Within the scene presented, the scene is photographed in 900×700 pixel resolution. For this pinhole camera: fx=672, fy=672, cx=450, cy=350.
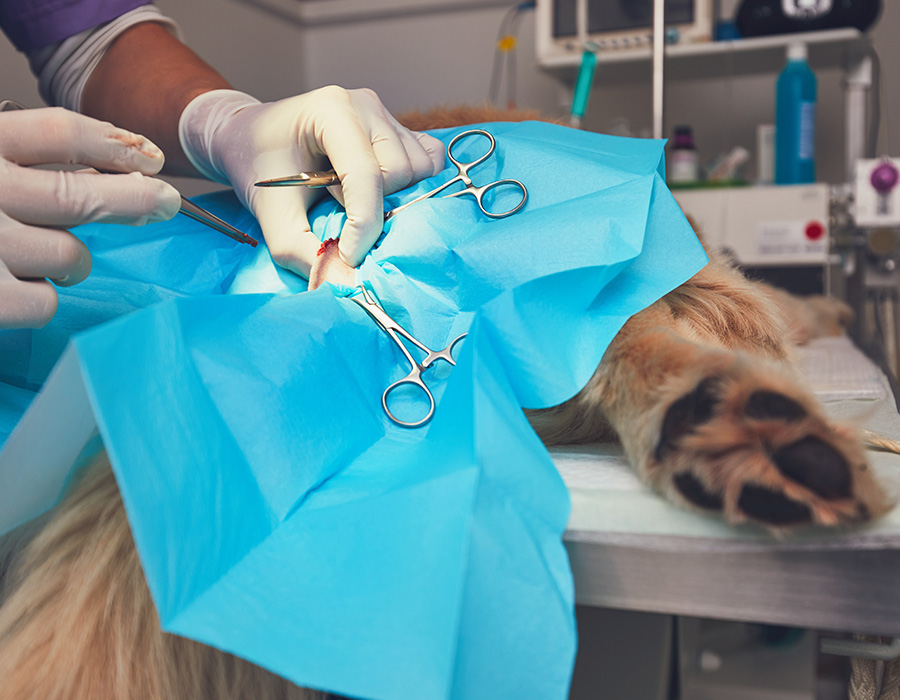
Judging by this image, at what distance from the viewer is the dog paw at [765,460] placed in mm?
295

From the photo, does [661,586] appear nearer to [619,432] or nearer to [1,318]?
[619,432]

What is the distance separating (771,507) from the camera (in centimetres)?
30

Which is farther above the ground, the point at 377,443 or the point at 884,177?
the point at 377,443

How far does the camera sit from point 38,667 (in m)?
0.34

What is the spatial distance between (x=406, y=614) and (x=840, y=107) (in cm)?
214

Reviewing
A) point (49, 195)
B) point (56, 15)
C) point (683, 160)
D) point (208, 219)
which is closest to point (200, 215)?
point (208, 219)

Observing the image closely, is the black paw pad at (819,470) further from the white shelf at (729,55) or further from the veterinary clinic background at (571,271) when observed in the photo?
the white shelf at (729,55)

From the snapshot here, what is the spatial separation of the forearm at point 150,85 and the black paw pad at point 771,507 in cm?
68

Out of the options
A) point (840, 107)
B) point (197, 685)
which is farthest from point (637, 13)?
point (197, 685)

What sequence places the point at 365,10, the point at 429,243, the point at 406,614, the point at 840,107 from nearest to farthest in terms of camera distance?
the point at 406,614, the point at 429,243, the point at 840,107, the point at 365,10

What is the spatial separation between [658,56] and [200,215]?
782mm

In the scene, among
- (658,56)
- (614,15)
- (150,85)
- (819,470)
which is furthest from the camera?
(614,15)

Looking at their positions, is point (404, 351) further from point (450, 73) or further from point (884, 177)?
point (450, 73)

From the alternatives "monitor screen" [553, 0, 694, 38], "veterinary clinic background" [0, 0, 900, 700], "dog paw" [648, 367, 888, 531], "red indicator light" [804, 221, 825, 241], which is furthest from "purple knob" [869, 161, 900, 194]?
"dog paw" [648, 367, 888, 531]
